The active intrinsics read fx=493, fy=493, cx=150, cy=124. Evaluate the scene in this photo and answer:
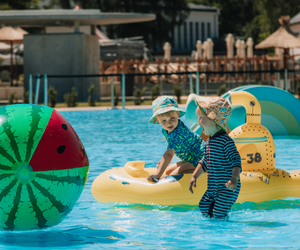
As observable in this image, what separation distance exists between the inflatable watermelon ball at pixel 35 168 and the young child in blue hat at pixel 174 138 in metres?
1.17

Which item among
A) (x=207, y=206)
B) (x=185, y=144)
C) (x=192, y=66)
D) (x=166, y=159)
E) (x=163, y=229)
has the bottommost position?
(x=163, y=229)

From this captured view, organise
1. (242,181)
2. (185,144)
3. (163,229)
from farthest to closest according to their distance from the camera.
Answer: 1. (242,181)
2. (185,144)
3. (163,229)

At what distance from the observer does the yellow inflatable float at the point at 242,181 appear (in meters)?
5.12

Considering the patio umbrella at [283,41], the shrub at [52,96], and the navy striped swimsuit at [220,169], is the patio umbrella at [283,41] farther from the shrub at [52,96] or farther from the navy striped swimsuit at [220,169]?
the navy striped swimsuit at [220,169]

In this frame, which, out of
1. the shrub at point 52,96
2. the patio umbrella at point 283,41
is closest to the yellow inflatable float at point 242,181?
the shrub at point 52,96

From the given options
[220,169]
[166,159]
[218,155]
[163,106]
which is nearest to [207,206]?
[220,169]

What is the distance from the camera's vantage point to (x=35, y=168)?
3816mm

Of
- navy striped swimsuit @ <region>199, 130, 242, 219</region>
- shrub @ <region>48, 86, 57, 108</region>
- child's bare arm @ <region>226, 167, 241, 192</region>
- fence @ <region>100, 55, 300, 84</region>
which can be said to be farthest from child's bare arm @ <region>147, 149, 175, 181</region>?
fence @ <region>100, 55, 300, 84</region>

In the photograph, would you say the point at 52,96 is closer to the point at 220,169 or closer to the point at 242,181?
the point at 242,181

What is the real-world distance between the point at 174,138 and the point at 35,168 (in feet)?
5.52

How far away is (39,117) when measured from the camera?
4008 mm

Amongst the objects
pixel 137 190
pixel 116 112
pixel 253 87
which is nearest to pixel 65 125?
pixel 137 190

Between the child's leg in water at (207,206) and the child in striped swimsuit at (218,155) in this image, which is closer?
the child in striped swimsuit at (218,155)

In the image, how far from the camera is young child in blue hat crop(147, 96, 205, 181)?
497cm
